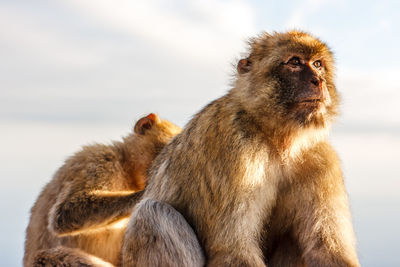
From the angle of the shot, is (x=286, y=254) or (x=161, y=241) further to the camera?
(x=286, y=254)

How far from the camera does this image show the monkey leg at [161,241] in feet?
12.5

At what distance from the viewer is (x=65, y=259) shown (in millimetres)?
4797

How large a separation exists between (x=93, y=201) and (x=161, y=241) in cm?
136

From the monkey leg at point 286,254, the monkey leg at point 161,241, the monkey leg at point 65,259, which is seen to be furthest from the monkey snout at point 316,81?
the monkey leg at point 65,259

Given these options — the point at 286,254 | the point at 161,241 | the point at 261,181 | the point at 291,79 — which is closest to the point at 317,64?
the point at 291,79

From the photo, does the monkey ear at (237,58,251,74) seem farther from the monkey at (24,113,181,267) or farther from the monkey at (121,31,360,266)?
the monkey at (24,113,181,267)

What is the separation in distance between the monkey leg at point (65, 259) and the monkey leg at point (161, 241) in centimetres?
92

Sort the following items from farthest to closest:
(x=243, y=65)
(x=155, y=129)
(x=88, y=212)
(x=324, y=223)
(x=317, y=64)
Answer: (x=155, y=129)
(x=88, y=212)
(x=243, y=65)
(x=317, y=64)
(x=324, y=223)

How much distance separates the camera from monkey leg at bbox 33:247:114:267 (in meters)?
4.76

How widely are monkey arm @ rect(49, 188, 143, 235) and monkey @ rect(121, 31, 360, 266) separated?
0.77m

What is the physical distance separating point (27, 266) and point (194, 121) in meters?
2.18

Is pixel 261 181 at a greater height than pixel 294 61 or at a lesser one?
lesser

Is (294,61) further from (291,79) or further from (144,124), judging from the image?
(144,124)

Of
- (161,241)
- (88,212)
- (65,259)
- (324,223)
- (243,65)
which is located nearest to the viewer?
(161,241)
